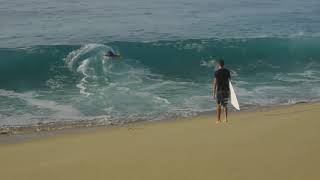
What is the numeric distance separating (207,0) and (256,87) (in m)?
18.6

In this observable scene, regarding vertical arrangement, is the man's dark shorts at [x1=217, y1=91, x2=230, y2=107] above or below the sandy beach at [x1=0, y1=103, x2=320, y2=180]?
above

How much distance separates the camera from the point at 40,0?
3158 cm

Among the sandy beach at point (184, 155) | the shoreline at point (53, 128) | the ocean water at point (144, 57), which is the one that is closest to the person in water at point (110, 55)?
the ocean water at point (144, 57)

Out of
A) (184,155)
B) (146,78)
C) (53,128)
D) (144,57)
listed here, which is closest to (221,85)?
(53,128)

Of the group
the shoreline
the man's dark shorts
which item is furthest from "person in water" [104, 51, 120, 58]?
the man's dark shorts

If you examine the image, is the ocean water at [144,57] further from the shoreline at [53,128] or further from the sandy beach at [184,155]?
the sandy beach at [184,155]

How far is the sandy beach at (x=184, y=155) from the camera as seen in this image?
6.70m

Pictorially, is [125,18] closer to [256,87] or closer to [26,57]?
[26,57]

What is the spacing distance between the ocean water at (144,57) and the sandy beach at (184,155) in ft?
12.0

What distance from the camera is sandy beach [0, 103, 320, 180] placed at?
6.70 m

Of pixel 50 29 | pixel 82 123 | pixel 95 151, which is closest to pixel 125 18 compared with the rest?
pixel 50 29

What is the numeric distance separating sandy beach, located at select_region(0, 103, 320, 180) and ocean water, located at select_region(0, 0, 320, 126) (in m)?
3.67

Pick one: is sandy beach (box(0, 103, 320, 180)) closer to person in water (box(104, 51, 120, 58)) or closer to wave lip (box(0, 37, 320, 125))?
wave lip (box(0, 37, 320, 125))

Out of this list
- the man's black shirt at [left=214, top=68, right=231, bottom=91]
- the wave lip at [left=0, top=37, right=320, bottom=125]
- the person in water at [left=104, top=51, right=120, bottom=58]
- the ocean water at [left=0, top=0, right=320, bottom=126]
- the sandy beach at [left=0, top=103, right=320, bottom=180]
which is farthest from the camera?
the person in water at [left=104, top=51, right=120, bottom=58]
